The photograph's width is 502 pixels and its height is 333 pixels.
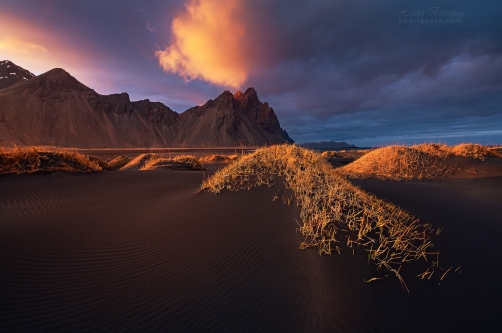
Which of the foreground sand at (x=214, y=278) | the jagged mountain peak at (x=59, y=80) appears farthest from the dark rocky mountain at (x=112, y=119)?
the foreground sand at (x=214, y=278)

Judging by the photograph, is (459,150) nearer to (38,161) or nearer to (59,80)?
(38,161)

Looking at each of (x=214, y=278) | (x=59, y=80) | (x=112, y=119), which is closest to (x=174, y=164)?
(x=214, y=278)

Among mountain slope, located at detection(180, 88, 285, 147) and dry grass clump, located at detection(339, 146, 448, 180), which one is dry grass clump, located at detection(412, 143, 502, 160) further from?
mountain slope, located at detection(180, 88, 285, 147)

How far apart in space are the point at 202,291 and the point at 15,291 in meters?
1.95

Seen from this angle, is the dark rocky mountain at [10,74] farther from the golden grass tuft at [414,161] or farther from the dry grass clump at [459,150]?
the dry grass clump at [459,150]

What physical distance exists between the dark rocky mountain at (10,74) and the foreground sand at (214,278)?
5038 inches

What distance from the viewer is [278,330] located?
2123 millimetres

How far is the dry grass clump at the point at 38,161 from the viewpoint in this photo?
26.5ft

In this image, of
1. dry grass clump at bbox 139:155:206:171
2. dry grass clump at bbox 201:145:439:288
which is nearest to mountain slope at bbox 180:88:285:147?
dry grass clump at bbox 139:155:206:171

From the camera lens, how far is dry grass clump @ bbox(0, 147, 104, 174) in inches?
318

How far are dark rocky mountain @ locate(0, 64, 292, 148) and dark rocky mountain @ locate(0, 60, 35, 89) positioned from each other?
11.2 metres

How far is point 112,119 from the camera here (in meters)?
93.2

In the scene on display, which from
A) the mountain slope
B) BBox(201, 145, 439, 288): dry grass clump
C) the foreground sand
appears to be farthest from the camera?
the mountain slope

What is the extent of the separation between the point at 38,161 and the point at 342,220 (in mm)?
10803
